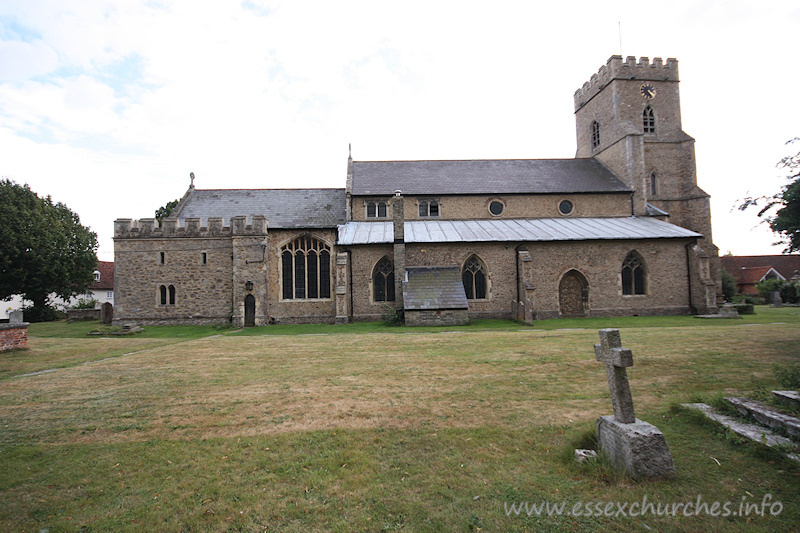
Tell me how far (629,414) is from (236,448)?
5.38m

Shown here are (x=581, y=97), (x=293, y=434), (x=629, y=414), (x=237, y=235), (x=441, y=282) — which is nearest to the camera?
(x=629, y=414)

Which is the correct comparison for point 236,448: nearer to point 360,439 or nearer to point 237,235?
point 360,439

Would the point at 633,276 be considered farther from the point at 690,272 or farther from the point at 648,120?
the point at 648,120

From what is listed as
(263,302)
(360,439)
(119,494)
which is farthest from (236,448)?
(263,302)

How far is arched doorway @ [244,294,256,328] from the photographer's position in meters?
24.6

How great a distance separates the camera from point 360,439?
5750 millimetres

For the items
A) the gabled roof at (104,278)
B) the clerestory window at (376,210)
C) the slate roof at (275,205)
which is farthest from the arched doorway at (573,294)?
the gabled roof at (104,278)

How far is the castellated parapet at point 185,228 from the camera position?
24594mm

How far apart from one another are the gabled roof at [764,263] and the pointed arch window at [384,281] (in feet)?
149

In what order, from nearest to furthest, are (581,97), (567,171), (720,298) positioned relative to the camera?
(720,298) < (567,171) < (581,97)

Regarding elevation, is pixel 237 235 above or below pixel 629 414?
above

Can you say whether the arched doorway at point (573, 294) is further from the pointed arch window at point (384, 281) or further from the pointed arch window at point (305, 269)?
the pointed arch window at point (305, 269)

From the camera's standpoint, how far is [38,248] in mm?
31500

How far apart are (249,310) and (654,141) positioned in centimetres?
3420
